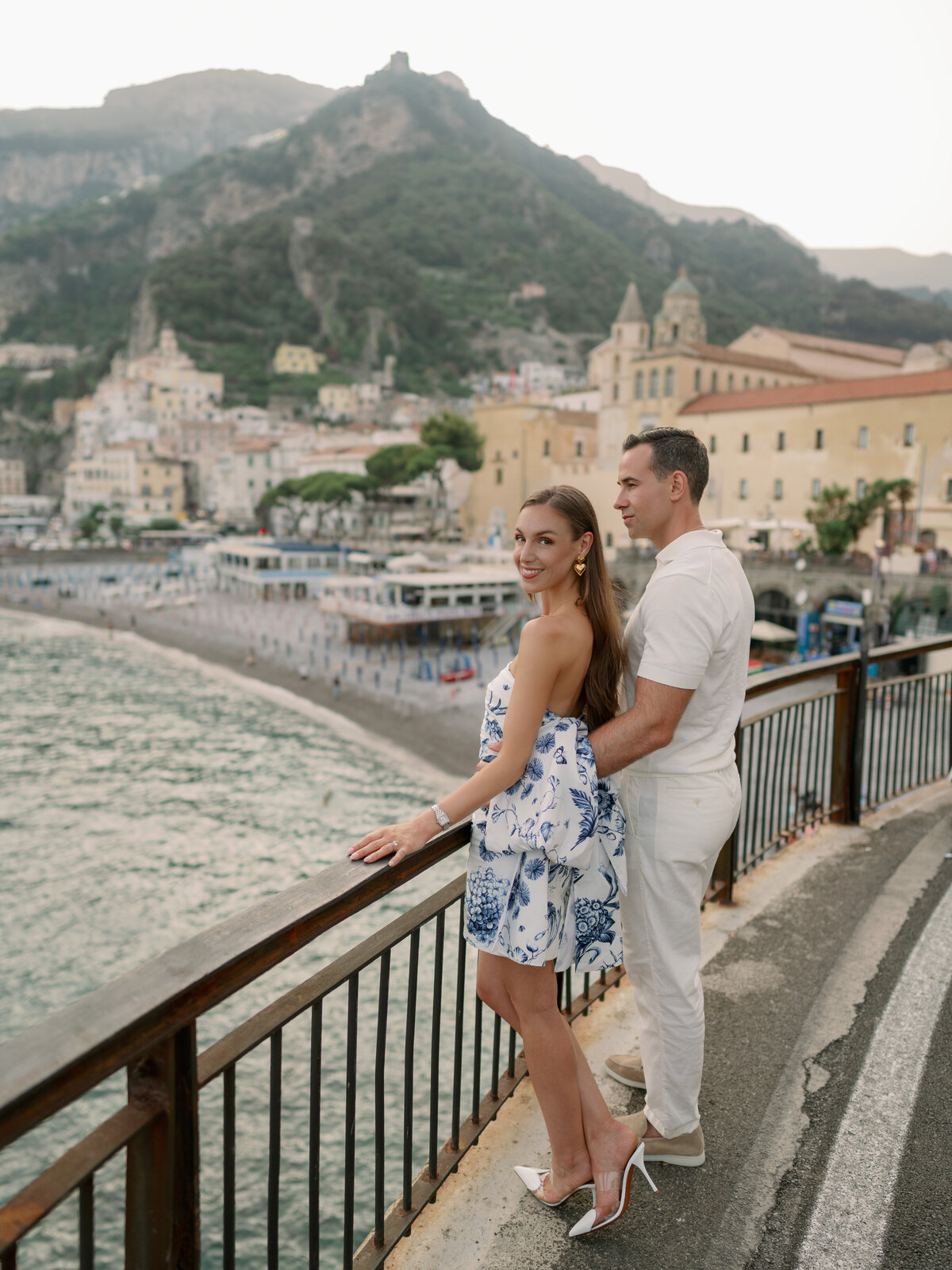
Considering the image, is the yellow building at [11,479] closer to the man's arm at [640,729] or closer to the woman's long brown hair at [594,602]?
the woman's long brown hair at [594,602]

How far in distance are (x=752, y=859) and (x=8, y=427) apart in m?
110

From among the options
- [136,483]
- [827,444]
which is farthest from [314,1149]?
[136,483]

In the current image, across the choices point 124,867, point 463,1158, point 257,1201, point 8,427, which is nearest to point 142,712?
point 124,867

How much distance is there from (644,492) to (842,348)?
60.9 m

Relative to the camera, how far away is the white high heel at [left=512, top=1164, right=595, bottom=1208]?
5.85 ft

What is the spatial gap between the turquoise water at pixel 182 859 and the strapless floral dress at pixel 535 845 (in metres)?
7.71

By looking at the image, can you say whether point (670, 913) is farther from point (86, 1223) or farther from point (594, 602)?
point (86, 1223)

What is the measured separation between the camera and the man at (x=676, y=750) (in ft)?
5.57

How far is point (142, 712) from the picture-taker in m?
29.9

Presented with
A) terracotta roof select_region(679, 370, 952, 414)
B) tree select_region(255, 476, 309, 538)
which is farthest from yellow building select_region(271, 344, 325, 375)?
terracotta roof select_region(679, 370, 952, 414)

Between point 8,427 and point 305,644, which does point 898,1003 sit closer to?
point 305,644

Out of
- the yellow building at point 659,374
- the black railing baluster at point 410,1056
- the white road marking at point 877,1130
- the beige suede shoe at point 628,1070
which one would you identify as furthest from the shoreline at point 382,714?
the yellow building at point 659,374

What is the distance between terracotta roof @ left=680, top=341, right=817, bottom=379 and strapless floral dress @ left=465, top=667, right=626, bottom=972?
44009mm

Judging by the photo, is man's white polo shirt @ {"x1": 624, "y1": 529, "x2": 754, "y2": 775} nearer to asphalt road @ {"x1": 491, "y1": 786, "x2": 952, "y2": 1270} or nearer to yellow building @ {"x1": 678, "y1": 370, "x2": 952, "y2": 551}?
asphalt road @ {"x1": 491, "y1": 786, "x2": 952, "y2": 1270}
